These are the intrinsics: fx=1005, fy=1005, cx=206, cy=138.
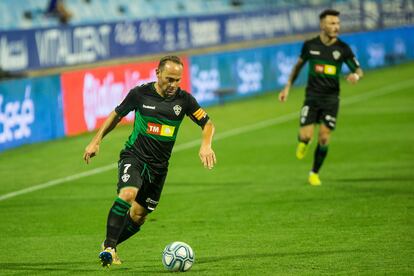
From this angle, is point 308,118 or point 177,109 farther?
point 308,118

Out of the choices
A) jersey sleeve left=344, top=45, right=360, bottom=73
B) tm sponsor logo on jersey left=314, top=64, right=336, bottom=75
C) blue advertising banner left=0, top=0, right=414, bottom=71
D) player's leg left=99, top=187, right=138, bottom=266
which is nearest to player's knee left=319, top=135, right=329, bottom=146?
tm sponsor logo on jersey left=314, top=64, right=336, bottom=75

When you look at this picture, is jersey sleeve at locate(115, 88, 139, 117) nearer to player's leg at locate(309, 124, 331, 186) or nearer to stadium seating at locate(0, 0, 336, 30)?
player's leg at locate(309, 124, 331, 186)

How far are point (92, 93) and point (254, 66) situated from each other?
9903mm

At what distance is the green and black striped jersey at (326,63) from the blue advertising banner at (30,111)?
24.3ft

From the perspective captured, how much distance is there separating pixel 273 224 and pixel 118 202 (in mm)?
3296

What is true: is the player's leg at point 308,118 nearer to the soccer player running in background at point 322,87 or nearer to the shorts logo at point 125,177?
the soccer player running in background at point 322,87

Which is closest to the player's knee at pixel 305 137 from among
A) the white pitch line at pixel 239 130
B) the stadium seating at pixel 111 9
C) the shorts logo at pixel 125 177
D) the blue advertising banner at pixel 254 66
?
the white pitch line at pixel 239 130

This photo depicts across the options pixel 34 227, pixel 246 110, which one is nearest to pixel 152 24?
pixel 246 110

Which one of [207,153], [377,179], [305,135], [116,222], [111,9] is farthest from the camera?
[111,9]

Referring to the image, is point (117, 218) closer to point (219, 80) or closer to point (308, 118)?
point (308, 118)

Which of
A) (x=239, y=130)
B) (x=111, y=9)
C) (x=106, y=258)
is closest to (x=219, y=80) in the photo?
(x=239, y=130)

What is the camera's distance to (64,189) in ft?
53.6

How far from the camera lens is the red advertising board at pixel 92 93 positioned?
75.6 ft

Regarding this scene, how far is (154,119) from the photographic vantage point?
33.7ft
